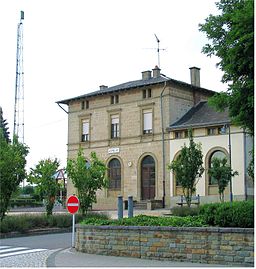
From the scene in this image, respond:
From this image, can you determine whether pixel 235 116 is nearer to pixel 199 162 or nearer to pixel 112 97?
pixel 199 162

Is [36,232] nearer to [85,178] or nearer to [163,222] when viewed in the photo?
[85,178]

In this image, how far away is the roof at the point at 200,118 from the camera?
131ft

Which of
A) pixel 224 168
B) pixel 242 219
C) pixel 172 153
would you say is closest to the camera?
pixel 242 219

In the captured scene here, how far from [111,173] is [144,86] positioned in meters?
8.76

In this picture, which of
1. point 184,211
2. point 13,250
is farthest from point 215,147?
point 13,250

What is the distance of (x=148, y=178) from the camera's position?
44.2 m

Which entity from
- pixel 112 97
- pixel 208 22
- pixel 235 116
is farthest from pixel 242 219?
pixel 112 97

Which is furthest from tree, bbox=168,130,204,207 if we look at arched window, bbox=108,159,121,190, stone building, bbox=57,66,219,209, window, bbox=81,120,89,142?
window, bbox=81,120,89,142

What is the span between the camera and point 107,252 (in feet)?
44.4

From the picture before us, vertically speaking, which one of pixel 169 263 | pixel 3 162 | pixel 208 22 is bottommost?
pixel 169 263

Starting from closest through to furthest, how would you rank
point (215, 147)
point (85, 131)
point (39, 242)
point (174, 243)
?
point (174, 243) → point (39, 242) → point (215, 147) → point (85, 131)

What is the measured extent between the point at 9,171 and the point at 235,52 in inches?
542

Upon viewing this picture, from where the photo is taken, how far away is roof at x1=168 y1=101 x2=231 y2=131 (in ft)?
131

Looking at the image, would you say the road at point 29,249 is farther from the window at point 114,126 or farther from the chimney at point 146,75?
the chimney at point 146,75
